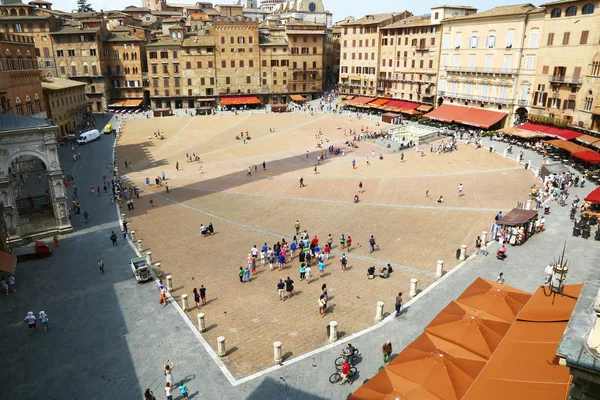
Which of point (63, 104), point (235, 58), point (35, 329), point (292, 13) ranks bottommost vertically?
point (35, 329)

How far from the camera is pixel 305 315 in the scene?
2056 cm

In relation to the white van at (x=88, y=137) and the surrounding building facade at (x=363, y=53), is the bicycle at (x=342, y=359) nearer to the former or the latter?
the white van at (x=88, y=137)

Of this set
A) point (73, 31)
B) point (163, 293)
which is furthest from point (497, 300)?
point (73, 31)

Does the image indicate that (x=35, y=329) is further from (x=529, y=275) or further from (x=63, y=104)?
(x=63, y=104)

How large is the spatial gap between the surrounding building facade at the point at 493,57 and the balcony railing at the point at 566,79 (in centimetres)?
465

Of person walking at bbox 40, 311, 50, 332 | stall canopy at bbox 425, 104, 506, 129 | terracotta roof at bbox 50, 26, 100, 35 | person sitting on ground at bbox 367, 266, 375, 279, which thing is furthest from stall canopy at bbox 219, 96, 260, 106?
person walking at bbox 40, 311, 50, 332

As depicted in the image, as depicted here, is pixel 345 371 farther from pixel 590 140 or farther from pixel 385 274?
pixel 590 140

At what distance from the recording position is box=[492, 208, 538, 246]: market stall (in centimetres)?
2706

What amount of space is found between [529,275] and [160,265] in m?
20.4

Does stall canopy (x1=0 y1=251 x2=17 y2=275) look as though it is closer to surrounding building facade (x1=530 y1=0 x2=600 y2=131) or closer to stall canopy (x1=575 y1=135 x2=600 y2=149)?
stall canopy (x1=575 y1=135 x2=600 y2=149)

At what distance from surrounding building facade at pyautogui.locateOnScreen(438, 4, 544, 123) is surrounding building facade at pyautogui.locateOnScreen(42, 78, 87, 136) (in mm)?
55029

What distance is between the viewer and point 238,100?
282ft

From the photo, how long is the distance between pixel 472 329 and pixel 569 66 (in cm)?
4456

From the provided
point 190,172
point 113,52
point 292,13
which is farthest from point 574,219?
point 292,13
